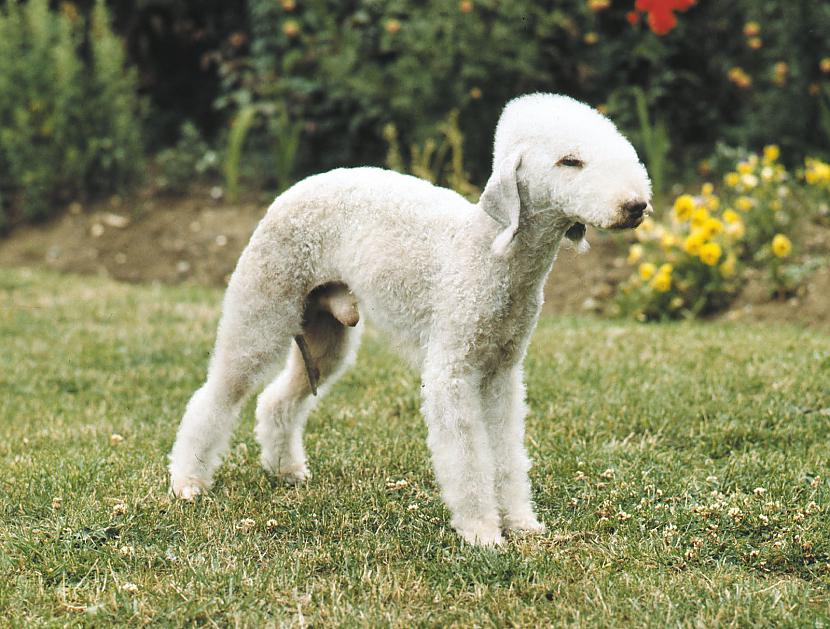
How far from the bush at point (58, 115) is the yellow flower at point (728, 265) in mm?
5451

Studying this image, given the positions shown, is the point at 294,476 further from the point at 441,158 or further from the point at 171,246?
the point at 171,246

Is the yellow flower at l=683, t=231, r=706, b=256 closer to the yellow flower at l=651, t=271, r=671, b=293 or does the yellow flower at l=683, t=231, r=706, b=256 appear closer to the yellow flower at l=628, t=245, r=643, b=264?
the yellow flower at l=651, t=271, r=671, b=293

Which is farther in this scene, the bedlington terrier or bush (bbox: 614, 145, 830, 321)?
bush (bbox: 614, 145, 830, 321)

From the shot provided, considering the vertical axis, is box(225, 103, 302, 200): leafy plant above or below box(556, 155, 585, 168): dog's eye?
below

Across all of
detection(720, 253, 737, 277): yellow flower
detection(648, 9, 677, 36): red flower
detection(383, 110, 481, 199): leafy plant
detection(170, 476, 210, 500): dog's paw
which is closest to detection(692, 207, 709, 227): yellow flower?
detection(720, 253, 737, 277): yellow flower

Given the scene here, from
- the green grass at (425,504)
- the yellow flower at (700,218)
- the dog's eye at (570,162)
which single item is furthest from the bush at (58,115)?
the dog's eye at (570,162)

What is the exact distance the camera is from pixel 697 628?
2438 mm

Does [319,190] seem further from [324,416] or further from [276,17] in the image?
[276,17]

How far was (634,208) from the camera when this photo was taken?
8.32ft

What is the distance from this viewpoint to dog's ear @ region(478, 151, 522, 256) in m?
2.72

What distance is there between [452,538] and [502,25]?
218 inches

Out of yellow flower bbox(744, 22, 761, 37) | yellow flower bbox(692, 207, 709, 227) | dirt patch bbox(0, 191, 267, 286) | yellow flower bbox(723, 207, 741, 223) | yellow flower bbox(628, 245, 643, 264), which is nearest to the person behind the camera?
yellow flower bbox(692, 207, 709, 227)

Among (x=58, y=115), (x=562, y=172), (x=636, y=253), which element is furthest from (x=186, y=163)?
(x=562, y=172)

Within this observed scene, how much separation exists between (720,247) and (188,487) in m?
3.97
